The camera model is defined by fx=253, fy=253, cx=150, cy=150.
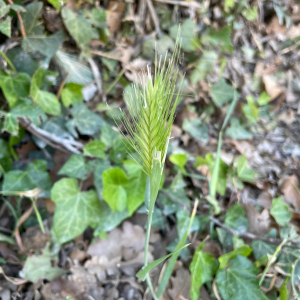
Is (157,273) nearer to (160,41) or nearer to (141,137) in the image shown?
(141,137)

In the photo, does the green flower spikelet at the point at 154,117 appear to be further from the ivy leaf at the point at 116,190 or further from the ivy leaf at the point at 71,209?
the ivy leaf at the point at 71,209

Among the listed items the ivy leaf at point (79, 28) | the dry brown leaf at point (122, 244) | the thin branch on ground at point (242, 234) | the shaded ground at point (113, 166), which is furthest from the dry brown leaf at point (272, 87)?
the dry brown leaf at point (122, 244)

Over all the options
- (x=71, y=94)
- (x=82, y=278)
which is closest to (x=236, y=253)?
(x=82, y=278)

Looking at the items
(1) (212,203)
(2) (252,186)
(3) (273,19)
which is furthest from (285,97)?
(1) (212,203)

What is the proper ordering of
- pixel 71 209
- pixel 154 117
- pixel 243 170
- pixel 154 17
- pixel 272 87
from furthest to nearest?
pixel 272 87 < pixel 154 17 < pixel 243 170 < pixel 71 209 < pixel 154 117

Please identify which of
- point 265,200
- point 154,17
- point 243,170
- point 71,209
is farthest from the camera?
point 154,17

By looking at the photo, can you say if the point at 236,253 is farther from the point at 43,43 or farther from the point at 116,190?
the point at 43,43
